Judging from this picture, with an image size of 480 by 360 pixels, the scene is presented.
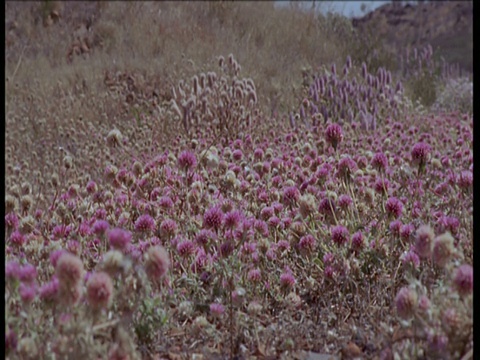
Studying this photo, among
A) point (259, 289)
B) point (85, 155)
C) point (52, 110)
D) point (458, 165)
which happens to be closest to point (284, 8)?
point (52, 110)

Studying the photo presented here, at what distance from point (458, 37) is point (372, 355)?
51.5 ft

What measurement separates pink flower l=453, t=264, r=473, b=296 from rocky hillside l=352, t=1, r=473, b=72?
1386cm

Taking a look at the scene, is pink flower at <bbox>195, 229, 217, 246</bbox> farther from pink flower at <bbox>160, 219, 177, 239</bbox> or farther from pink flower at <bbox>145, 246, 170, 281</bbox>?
pink flower at <bbox>145, 246, 170, 281</bbox>

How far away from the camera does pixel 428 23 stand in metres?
18.3

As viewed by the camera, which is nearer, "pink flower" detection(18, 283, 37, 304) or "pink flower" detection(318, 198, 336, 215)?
"pink flower" detection(18, 283, 37, 304)

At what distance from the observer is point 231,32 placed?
8.81 m

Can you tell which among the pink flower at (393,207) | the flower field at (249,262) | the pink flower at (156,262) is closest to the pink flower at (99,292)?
the flower field at (249,262)

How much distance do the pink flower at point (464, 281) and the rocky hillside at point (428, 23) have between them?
45.5 feet

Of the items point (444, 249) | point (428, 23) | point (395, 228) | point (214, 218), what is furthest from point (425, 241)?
point (428, 23)

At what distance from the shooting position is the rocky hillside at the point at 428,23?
15.4 meters

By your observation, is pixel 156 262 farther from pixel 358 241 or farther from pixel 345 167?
pixel 345 167

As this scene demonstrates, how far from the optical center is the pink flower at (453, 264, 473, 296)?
117cm

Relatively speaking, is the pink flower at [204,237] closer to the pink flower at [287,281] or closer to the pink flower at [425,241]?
the pink flower at [287,281]

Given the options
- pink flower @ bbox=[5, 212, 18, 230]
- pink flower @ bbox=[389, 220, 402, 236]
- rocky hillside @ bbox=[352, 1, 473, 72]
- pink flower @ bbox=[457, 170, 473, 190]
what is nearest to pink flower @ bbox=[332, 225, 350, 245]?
pink flower @ bbox=[389, 220, 402, 236]
